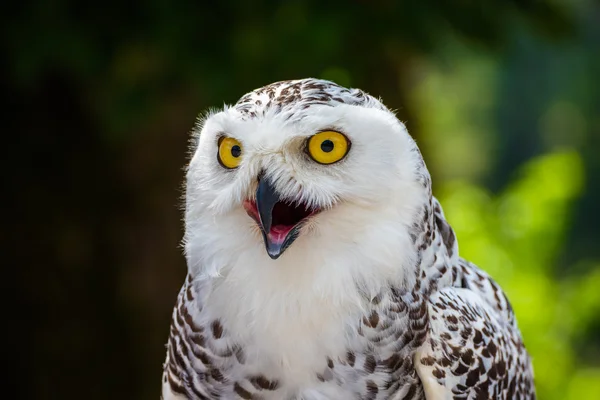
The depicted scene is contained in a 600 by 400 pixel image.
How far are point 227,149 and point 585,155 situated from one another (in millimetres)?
15953

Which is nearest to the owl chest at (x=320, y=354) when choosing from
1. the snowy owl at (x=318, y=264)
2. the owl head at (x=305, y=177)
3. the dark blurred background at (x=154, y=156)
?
the snowy owl at (x=318, y=264)

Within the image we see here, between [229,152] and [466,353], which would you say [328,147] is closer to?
[229,152]

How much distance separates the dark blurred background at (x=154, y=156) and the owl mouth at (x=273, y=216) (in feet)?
4.74

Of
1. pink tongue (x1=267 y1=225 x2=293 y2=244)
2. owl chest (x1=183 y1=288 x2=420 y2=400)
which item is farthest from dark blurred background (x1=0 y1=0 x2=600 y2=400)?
pink tongue (x1=267 y1=225 x2=293 y2=244)

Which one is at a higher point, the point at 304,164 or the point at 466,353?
the point at 304,164

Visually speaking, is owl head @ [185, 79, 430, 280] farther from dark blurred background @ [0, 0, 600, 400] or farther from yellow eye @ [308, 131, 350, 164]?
dark blurred background @ [0, 0, 600, 400]

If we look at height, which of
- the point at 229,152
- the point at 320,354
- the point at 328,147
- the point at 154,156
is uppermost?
the point at 328,147

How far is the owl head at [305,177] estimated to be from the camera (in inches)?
62.3

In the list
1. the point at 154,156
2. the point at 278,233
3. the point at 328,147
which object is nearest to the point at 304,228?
the point at 278,233

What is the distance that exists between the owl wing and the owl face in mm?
329

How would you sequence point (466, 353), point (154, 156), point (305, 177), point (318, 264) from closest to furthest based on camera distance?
point (305, 177) → point (318, 264) → point (466, 353) → point (154, 156)

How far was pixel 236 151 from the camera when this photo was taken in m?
1.65

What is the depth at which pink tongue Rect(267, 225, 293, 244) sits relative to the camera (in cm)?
157

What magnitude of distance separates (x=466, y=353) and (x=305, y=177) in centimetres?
60
